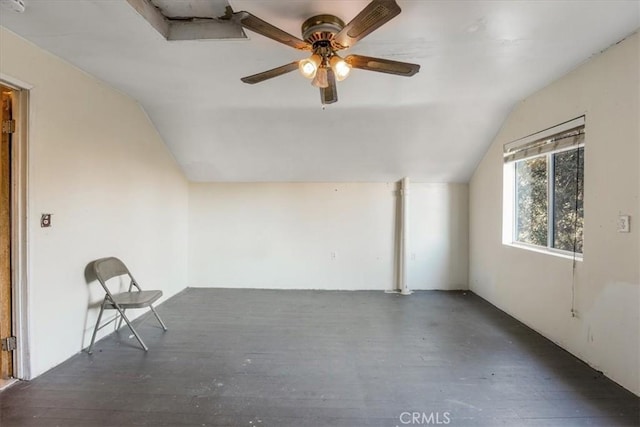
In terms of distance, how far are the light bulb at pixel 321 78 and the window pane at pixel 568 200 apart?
2.15 m

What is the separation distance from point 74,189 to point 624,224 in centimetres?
389

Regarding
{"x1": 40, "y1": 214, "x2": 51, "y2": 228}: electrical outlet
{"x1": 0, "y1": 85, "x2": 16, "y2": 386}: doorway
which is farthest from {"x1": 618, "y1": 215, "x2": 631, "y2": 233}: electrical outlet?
{"x1": 0, "y1": 85, "x2": 16, "y2": 386}: doorway

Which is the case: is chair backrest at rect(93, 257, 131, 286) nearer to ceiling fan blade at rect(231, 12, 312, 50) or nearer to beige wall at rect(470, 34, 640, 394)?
ceiling fan blade at rect(231, 12, 312, 50)

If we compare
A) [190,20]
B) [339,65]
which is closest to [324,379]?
[339,65]

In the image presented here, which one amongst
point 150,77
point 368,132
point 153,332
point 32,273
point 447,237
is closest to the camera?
point 32,273

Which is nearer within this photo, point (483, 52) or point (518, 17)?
point (518, 17)

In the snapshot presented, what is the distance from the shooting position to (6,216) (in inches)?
83.4

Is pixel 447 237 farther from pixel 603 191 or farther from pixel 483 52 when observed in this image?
pixel 483 52

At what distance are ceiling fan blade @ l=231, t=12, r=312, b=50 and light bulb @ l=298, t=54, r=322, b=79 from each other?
0.07 meters

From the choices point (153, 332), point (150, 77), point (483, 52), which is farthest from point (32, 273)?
point (483, 52)

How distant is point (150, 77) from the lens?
2646mm

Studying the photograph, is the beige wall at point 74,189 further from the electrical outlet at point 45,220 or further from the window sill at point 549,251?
the window sill at point 549,251

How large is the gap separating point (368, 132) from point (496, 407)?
278cm

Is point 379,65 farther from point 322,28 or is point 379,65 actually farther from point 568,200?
point 568,200
